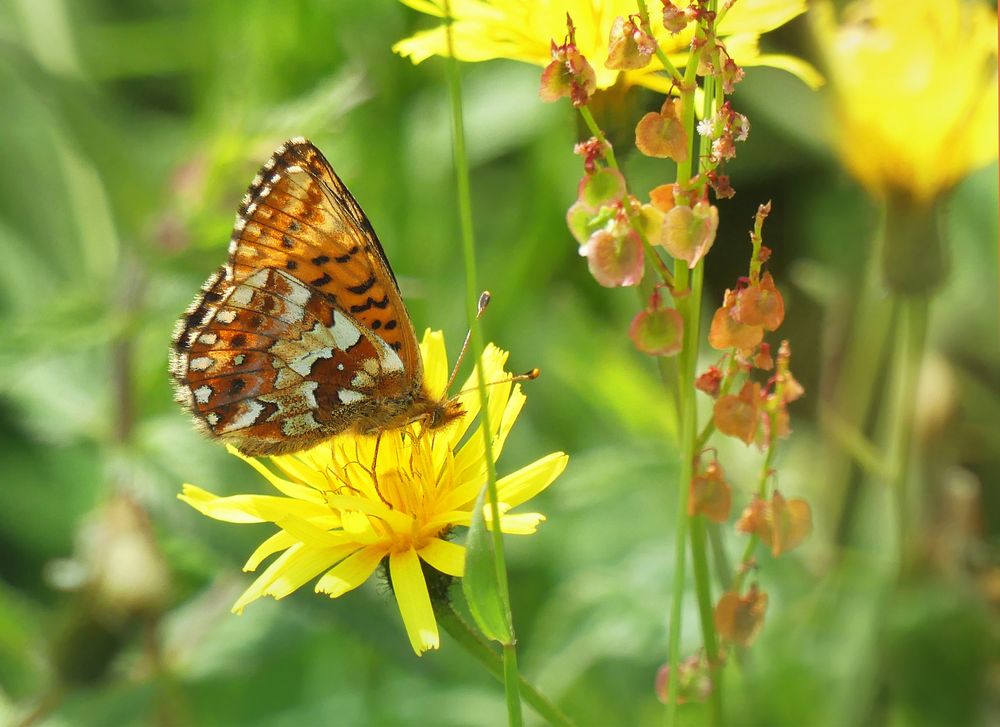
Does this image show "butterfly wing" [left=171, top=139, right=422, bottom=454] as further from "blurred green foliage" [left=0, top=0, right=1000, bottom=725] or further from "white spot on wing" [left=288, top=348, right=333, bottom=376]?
"blurred green foliage" [left=0, top=0, right=1000, bottom=725]

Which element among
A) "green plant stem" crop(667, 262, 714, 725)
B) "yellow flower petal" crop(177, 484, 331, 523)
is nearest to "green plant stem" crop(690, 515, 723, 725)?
"green plant stem" crop(667, 262, 714, 725)

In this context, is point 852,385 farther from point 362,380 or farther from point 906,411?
point 362,380

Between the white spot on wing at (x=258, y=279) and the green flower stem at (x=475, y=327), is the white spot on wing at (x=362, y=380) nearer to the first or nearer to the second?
the white spot on wing at (x=258, y=279)

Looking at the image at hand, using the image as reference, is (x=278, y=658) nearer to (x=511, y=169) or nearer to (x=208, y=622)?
(x=208, y=622)

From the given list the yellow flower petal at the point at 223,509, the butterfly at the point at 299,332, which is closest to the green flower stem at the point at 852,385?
the butterfly at the point at 299,332

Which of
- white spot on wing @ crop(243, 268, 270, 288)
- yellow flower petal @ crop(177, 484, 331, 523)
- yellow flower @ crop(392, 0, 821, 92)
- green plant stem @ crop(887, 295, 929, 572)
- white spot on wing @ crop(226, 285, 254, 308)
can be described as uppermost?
yellow flower @ crop(392, 0, 821, 92)

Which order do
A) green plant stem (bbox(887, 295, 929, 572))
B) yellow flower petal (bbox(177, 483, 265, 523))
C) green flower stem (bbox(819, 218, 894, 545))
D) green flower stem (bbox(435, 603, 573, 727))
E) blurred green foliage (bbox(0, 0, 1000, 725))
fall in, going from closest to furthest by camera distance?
green flower stem (bbox(435, 603, 573, 727)) < yellow flower petal (bbox(177, 483, 265, 523)) < green plant stem (bbox(887, 295, 929, 572)) < blurred green foliage (bbox(0, 0, 1000, 725)) < green flower stem (bbox(819, 218, 894, 545))

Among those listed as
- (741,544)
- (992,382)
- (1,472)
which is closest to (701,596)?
(741,544)

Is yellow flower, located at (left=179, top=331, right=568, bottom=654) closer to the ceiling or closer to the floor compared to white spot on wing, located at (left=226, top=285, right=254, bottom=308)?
closer to the floor
